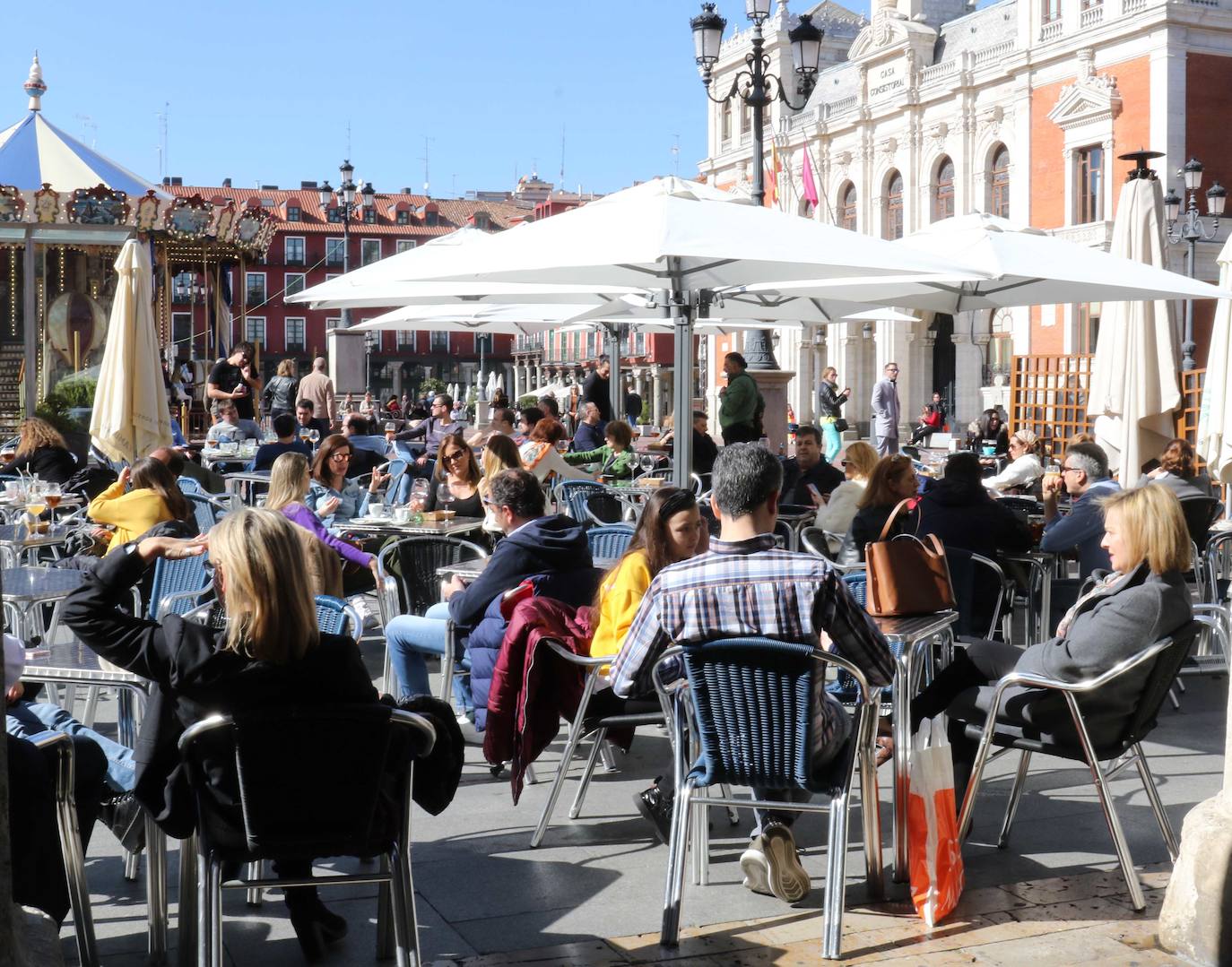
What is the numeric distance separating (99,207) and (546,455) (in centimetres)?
1149

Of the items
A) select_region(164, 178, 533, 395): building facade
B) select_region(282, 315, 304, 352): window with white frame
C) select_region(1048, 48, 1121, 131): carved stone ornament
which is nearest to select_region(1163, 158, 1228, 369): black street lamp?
select_region(1048, 48, 1121, 131): carved stone ornament

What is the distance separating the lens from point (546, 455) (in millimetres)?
9422

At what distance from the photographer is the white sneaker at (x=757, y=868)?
3686mm

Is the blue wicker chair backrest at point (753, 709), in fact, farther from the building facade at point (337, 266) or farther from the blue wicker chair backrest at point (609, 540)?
the building facade at point (337, 266)

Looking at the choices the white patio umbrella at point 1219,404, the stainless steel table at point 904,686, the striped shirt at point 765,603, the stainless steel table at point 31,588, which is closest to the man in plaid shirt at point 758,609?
the striped shirt at point 765,603

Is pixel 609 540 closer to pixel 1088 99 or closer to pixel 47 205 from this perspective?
pixel 47 205

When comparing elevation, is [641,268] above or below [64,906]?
above

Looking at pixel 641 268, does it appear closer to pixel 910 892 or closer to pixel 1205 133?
pixel 910 892

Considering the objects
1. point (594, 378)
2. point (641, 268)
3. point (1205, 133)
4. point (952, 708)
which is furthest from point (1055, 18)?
point (952, 708)

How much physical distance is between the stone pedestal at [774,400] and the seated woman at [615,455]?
18.6 ft

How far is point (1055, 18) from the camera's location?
33.0 metres

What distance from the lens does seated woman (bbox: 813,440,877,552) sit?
7090 mm

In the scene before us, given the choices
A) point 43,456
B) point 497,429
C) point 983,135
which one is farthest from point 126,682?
point 983,135

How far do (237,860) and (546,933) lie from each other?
87 cm
